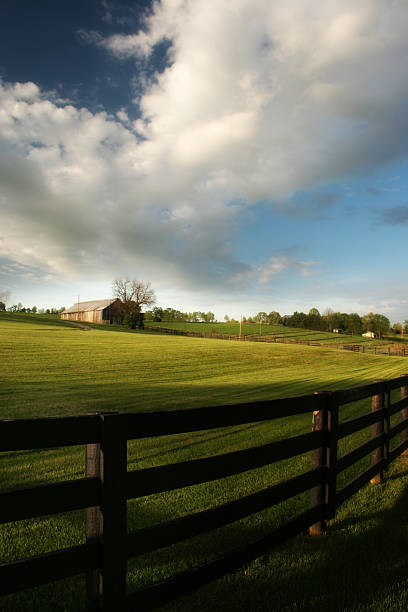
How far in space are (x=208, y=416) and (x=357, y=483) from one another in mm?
3290

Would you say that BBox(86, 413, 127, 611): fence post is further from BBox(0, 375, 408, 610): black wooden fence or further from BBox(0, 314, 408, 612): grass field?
BBox(0, 314, 408, 612): grass field

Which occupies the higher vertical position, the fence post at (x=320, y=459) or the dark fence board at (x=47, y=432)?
the dark fence board at (x=47, y=432)

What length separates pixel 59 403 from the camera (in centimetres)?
1218

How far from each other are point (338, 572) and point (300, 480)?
33.3 inches

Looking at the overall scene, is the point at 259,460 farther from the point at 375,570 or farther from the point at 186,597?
the point at 375,570

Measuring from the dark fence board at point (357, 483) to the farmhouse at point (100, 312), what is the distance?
293 feet

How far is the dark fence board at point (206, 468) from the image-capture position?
2693mm

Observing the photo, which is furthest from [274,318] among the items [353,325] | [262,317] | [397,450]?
[397,450]

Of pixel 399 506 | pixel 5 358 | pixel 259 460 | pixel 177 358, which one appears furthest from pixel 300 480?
pixel 177 358

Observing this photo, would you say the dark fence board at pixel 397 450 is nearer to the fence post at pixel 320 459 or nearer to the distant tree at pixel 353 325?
the fence post at pixel 320 459

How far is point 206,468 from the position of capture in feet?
10.2

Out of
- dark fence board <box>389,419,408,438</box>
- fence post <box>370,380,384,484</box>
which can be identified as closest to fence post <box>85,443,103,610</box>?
fence post <box>370,380,384,484</box>

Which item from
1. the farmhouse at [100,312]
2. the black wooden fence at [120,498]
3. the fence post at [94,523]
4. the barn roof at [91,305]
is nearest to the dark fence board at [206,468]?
the black wooden fence at [120,498]

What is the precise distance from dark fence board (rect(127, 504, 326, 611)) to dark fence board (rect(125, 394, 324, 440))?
1.10m
